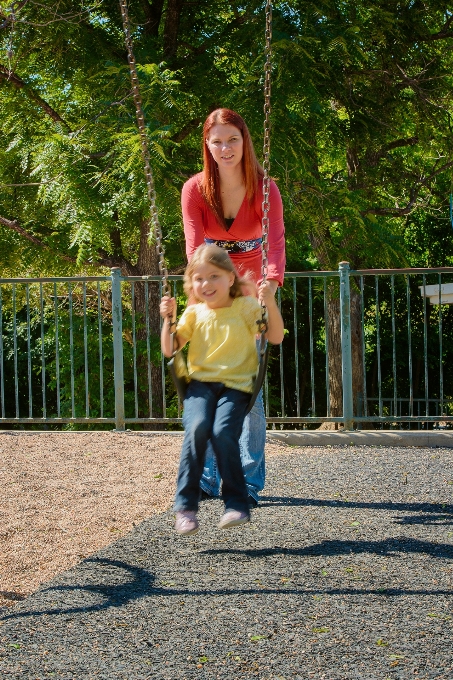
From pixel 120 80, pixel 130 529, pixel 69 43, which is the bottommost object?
pixel 130 529

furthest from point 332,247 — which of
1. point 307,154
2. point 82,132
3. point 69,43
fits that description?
point 69,43

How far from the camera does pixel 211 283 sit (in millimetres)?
3779

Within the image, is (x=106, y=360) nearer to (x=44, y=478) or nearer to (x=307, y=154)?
(x=307, y=154)

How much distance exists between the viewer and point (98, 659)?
288 centimetres

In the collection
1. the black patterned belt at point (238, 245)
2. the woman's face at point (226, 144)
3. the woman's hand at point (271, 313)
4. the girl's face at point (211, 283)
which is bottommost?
the woman's hand at point (271, 313)

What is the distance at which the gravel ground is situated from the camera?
2834 millimetres

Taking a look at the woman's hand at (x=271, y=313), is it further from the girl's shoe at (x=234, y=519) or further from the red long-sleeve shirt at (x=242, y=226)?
the girl's shoe at (x=234, y=519)

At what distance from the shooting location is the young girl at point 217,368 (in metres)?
3.52

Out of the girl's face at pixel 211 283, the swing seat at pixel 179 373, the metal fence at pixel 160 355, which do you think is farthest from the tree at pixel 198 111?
the swing seat at pixel 179 373

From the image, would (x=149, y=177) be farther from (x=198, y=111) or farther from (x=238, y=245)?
(x=198, y=111)

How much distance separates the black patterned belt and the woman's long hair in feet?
0.32

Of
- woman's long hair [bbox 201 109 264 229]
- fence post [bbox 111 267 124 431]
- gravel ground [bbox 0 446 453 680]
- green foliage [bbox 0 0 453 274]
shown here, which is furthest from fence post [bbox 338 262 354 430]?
woman's long hair [bbox 201 109 264 229]

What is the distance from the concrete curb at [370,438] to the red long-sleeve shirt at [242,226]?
3511 millimetres

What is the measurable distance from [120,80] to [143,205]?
151 centimetres
